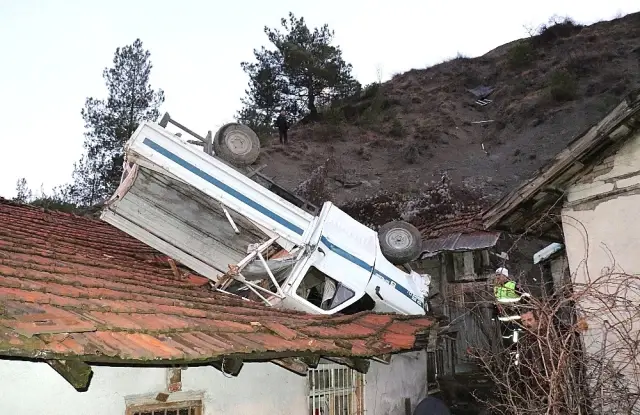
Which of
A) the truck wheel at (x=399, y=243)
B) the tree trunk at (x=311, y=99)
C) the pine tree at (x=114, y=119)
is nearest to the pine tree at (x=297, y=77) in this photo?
the tree trunk at (x=311, y=99)

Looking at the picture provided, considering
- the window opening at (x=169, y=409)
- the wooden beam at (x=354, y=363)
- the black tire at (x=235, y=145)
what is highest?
the black tire at (x=235, y=145)

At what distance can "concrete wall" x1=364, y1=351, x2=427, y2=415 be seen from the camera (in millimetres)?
8750

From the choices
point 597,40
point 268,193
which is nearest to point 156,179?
point 268,193

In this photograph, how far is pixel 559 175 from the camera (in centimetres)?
741

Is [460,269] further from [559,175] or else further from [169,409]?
[169,409]

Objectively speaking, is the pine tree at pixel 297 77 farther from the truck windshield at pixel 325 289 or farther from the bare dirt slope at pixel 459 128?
the truck windshield at pixel 325 289

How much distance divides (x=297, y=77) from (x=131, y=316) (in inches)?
1520

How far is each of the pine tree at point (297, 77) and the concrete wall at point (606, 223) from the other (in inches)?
1378

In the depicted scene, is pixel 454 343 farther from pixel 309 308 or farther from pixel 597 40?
pixel 597 40

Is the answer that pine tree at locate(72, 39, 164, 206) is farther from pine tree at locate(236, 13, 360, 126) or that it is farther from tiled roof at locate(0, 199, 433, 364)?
tiled roof at locate(0, 199, 433, 364)

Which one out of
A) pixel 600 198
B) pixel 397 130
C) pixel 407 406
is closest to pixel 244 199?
pixel 407 406

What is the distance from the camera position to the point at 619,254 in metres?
6.85

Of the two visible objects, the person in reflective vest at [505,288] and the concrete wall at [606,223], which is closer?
the person in reflective vest at [505,288]

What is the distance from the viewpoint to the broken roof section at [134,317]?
4070 millimetres
